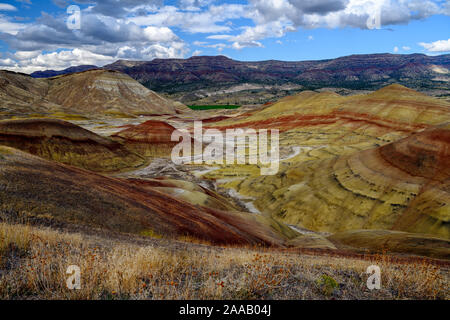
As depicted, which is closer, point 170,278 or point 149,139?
point 170,278

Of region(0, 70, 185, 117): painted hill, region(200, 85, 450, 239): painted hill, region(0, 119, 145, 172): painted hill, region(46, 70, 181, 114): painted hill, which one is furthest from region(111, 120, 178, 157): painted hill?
region(46, 70, 181, 114): painted hill

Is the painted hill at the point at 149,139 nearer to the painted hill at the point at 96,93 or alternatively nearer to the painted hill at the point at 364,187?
the painted hill at the point at 364,187

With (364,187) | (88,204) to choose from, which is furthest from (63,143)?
(364,187)

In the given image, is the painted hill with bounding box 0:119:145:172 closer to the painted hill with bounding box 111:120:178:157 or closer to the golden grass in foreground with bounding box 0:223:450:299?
the painted hill with bounding box 111:120:178:157

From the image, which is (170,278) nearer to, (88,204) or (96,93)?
(88,204)
